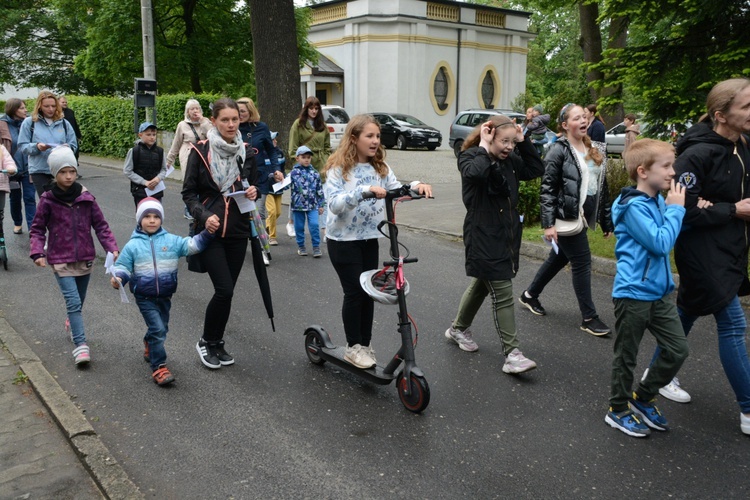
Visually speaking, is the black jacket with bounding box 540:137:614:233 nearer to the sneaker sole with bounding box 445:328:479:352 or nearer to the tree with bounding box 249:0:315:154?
the sneaker sole with bounding box 445:328:479:352

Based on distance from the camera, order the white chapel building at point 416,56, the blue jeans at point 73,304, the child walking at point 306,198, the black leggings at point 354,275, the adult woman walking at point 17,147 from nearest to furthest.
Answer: the black leggings at point 354,275 < the blue jeans at point 73,304 < the child walking at point 306,198 < the adult woman walking at point 17,147 < the white chapel building at point 416,56

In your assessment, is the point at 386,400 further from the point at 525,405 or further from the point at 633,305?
the point at 633,305

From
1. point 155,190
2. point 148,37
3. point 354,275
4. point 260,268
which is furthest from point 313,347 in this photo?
point 148,37

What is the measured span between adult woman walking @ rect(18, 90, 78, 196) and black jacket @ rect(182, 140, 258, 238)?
459cm

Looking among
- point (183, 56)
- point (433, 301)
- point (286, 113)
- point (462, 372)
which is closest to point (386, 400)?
point (462, 372)

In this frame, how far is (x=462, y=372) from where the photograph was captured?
5398 millimetres

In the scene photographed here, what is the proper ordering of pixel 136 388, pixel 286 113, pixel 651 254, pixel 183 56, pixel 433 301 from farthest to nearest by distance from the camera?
pixel 183 56, pixel 286 113, pixel 433 301, pixel 136 388, pixel 651 254

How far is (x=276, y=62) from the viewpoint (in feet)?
52.4

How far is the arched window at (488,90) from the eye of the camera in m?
38.7

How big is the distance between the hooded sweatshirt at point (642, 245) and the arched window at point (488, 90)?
116 ft

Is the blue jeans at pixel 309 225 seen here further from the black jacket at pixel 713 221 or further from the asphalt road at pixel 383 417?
the black jacket at pixel 713 221

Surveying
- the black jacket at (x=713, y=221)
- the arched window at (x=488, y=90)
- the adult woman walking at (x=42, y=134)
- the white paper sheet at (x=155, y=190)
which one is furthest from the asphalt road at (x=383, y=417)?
the arched window at (x=488, y=90)

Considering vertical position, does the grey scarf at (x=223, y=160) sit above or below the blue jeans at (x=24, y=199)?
above

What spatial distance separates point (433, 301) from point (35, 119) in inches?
221
